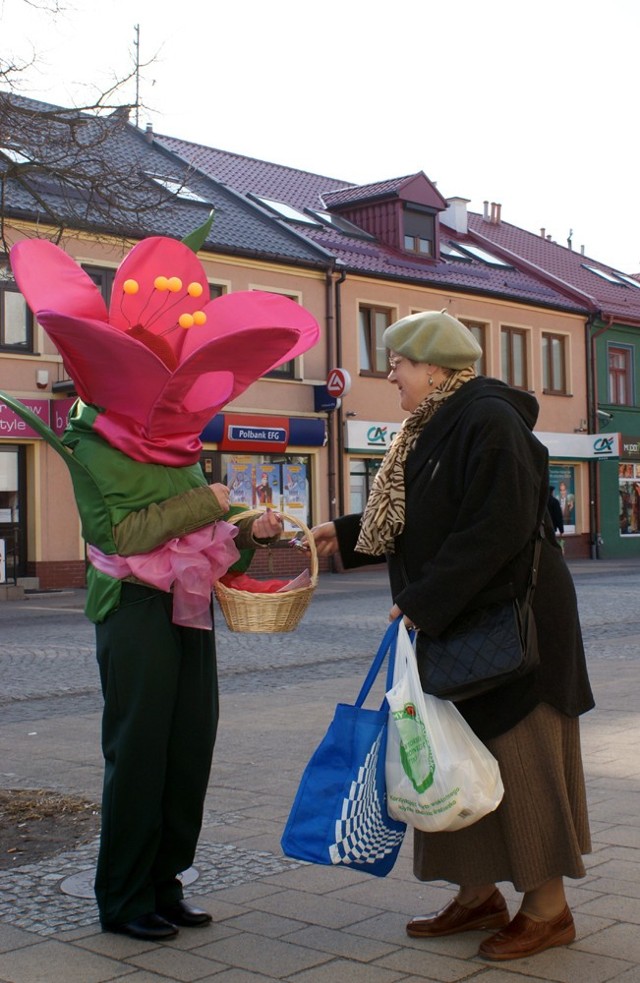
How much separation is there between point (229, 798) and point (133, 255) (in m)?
2.65

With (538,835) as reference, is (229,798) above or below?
below

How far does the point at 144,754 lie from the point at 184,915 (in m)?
0.54

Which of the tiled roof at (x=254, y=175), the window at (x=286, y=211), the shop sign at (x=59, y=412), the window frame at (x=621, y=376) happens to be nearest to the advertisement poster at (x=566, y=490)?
the window frame at (x=621, y=376)

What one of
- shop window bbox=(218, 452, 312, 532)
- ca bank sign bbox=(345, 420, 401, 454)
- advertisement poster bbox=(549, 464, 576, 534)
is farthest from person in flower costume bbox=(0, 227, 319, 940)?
advertisement poster bbox=(549, 464, 576, 534)

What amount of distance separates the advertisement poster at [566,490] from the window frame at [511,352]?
2.49 meters

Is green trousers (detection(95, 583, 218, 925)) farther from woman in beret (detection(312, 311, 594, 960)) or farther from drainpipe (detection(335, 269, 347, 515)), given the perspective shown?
drainpipe (detection(335, 269, 347, 515))

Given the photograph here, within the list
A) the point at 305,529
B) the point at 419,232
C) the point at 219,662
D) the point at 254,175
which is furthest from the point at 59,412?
the point at 305,529

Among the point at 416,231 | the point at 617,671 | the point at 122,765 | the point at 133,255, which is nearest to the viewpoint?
the point at 122,765

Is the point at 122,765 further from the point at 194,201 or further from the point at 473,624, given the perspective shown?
the point at 194,201

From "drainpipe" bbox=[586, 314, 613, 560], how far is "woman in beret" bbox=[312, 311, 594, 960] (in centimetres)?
2981

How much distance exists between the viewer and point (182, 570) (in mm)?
3701

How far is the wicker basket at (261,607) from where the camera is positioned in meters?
3.77

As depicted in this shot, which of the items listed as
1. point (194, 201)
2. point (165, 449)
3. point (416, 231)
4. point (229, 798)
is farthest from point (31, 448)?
→ point (165, 449)

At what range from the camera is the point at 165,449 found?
3863 mm
